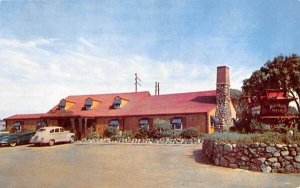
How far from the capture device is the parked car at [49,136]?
2645cm

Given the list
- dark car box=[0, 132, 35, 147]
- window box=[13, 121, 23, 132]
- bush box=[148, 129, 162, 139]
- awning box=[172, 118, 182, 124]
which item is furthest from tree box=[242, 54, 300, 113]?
window box=[13, 121, 23, 132]

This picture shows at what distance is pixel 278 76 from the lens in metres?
39.3

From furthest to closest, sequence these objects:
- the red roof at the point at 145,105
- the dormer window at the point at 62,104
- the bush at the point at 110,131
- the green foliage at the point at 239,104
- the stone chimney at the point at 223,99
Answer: the dormer window at the point at 62,104, the bush at the point at 110,131, the red roof at the point at 145,105, the stone chimney at the point at 223,99, the green foliage at the point at 239,104

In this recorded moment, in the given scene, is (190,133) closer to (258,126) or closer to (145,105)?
(145,105)

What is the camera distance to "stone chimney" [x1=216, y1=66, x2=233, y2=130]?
3050 cm

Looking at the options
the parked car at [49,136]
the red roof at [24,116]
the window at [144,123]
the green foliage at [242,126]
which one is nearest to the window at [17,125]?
the red roof at [24,116]

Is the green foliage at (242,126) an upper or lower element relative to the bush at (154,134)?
upper

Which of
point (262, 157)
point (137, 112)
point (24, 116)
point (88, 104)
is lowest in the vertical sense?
point (262, 157)

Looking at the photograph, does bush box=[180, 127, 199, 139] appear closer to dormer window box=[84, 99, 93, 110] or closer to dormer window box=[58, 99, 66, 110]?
dormer window box=[84, 99, 93, 110]

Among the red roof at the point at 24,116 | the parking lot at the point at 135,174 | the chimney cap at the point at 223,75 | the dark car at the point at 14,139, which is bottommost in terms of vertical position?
the parking lot at the point at 135,174

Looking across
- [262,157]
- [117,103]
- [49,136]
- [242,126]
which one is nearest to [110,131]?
[117,103]

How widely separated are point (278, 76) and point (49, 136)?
28496 millimetres

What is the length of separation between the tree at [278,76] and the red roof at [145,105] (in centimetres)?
981

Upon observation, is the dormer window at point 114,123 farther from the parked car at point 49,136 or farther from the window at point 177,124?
the window at point 177,124
